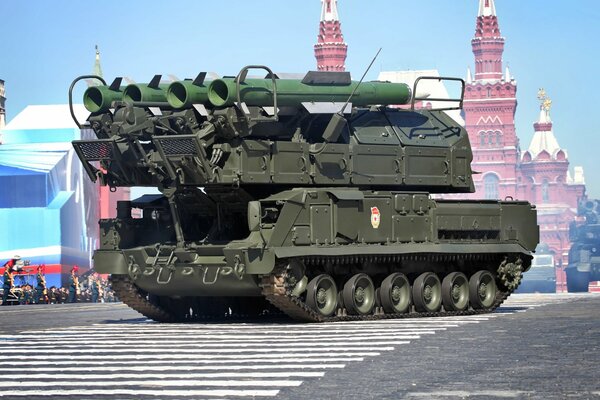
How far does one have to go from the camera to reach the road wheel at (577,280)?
151363mm

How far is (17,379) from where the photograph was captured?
1452 cm

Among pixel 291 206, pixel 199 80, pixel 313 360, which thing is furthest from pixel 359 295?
pixel 313 360

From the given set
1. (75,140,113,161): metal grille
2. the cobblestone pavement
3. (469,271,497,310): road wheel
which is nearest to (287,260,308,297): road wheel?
the cobblestone pavement

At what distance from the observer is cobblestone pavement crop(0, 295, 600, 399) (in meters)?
13.1

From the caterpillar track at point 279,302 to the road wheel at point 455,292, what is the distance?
173 mm

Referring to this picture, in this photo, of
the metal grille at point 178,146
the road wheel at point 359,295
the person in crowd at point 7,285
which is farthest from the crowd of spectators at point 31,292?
the metal grille at point 178,146

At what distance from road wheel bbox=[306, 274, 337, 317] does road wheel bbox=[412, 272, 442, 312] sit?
1.92 m

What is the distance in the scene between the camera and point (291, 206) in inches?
898

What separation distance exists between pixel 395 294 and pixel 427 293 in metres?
0.82

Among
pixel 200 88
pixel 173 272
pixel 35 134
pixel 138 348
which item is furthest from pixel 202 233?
pixel 35 134

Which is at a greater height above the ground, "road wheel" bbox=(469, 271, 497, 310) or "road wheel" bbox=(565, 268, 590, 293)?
"road wheel" bbox=(469, 271, 497, 310)

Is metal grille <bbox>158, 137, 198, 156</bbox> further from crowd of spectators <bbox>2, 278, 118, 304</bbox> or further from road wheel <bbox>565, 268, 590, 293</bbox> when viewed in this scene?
road wheel <bbox>565, 268, 590, 293</bbox>

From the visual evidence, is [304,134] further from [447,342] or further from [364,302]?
[447,342]

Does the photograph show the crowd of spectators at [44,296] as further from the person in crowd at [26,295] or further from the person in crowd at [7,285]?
the person in crowd at [7,285]
